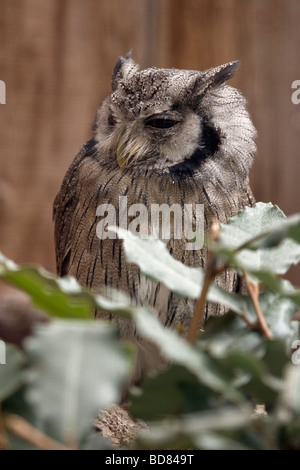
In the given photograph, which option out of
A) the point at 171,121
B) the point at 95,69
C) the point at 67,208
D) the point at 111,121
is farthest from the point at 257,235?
the point at 95,69

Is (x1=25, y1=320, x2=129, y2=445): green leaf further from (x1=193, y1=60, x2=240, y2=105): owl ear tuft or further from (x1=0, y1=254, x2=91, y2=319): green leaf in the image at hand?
(x1=193, y1=60, x2=240, y2=105): owl ear tuft

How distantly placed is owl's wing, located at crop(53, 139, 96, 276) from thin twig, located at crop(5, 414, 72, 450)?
1.24 metres

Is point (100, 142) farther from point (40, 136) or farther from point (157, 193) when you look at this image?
point (40, 136)

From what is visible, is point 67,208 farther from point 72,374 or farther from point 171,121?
point 72,374

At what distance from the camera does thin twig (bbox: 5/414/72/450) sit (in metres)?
0.39

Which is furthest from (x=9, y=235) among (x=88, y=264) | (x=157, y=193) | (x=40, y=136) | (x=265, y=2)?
(x=265, y=2)

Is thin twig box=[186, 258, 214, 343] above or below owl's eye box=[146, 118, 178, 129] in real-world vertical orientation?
below

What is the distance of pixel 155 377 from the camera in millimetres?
437

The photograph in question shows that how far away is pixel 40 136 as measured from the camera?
2.17 metres

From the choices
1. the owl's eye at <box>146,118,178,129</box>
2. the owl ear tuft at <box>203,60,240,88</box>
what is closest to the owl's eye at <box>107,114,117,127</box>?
the owl's eye at <box>146,118,178,129</box>

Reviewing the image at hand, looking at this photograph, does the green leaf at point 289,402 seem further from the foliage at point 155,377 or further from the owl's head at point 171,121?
the owl's head at point 171,121

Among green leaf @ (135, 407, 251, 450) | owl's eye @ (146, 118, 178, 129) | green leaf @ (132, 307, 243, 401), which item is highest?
owl's eye @ (146, 118, 178, 129)

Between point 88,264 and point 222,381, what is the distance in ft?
3.96

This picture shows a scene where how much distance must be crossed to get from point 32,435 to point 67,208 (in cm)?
132
